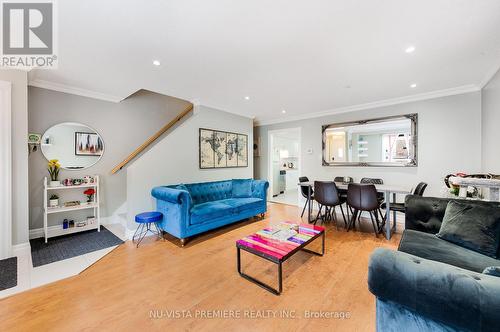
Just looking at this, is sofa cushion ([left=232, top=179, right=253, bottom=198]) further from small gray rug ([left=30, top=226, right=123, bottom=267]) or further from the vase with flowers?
the vase with flowers

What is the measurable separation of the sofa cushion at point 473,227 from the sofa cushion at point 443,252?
0.20 ft

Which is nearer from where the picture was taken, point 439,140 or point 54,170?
point 54,170

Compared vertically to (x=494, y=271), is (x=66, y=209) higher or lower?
lower

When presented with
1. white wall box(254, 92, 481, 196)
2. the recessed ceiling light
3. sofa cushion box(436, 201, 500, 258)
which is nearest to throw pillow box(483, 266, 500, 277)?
sofa cushion box(436, 201, 500, 258)

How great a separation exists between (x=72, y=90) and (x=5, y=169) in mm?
1645

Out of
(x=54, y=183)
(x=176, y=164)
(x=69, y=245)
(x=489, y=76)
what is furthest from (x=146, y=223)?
(x=489, y=76)

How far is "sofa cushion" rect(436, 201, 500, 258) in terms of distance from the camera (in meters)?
1.66

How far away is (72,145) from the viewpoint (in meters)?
3.56

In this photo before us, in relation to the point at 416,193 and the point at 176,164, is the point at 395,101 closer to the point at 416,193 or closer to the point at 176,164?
the point at 416,193

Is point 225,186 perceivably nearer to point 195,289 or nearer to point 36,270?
point 195,289

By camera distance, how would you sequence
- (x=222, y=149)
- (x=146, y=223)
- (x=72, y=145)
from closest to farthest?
1. (x=146, y=223)
2. (x=72, y=145)
3. (x=222, y=149)

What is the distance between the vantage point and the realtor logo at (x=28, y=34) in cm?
177

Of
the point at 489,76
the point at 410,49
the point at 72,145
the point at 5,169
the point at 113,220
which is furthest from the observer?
the point at 113,220

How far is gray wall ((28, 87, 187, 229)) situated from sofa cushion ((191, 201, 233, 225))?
78.5 inches
